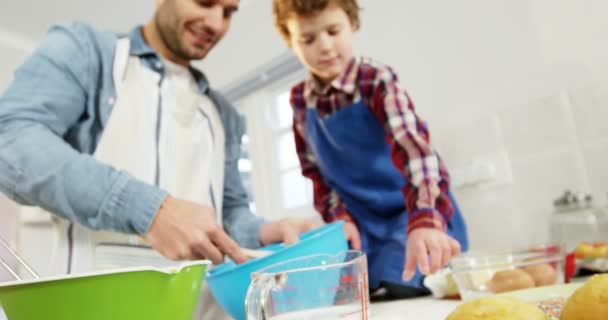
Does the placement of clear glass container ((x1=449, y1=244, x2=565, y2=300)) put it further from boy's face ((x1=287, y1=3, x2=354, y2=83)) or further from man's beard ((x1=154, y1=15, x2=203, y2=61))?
man's beard ((x1=154, y1=15, x2=203, y2=61))

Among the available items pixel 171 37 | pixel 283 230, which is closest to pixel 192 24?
pixel 171 37

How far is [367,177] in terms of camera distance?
2.93 ft

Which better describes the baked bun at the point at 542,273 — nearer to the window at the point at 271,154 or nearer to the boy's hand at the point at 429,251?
the boy's hand at the point at 429,251

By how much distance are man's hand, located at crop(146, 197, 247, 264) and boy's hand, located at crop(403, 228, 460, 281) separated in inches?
8.4

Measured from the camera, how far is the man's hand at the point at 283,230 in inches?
25.0

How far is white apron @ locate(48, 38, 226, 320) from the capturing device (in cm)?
63

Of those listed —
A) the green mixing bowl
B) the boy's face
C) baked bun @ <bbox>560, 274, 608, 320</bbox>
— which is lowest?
baked bun @ <bbox>560, 274, 608, 320</bbox>

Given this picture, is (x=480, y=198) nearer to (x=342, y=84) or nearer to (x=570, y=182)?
(x=570, y=182)

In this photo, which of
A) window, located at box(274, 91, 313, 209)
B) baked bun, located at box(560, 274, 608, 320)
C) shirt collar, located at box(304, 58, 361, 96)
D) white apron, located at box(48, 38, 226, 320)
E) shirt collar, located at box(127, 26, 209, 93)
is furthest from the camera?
window, located at box(274, 91, 313, 209)

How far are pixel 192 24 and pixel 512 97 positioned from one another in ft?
2.30

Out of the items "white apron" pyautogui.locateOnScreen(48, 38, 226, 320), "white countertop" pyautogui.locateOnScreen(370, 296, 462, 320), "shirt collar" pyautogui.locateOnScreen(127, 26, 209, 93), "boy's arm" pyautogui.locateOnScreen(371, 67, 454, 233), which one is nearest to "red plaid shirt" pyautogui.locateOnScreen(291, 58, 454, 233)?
"boy's arm" pyautogui.locateOnScreen(371, 67, 454, 233)

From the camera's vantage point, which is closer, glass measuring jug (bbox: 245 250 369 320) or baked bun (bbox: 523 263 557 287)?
glass measuring jug (bbox: 245 250 369 320)

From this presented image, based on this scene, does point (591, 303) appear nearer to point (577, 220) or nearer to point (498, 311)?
point (498, 311)

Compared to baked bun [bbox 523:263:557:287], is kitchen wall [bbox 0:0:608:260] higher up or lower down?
higher up
